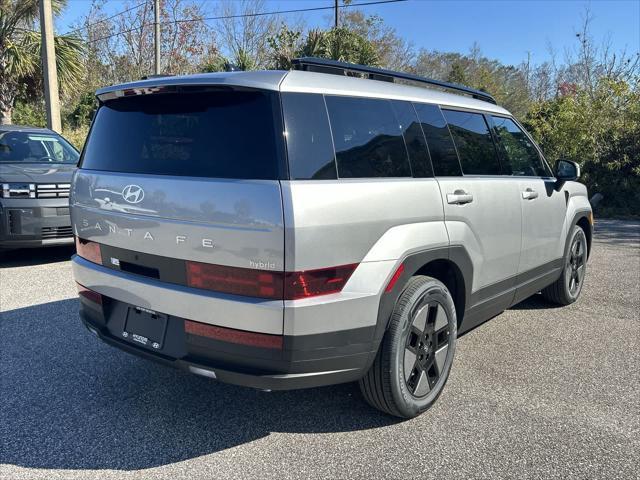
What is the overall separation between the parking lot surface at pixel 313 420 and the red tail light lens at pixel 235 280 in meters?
0.92

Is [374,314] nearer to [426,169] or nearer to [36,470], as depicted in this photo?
[426,169]

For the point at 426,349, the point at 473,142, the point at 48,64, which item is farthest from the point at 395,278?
the point at 48,64

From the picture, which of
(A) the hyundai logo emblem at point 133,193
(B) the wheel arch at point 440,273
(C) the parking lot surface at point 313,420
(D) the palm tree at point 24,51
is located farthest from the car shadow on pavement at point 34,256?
(D) the palm tree at point 24,51

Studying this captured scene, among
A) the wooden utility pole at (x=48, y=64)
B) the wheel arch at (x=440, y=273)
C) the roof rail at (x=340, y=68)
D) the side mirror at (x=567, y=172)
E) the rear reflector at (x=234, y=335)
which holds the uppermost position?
the wooden utility pole at (x=48, y=64)

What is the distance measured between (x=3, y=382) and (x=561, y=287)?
189 inches

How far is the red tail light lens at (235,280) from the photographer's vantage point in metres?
2.40

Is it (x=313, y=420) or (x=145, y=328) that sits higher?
(x=145, y=328)

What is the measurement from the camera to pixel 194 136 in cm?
268

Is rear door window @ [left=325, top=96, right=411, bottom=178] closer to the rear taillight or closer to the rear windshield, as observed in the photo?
the rear windshield

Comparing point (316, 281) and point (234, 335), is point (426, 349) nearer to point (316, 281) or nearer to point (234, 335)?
point (316, 281)

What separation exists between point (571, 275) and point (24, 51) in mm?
16654

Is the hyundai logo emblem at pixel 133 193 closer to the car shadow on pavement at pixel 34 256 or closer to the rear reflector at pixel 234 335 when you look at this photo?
the rear reflector at pixel 234 335

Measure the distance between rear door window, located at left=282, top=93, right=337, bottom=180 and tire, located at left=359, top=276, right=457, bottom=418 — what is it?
88cm

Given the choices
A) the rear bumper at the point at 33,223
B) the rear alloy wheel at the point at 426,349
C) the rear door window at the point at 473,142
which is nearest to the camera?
the rear alloy wheel at the point at 426,349
